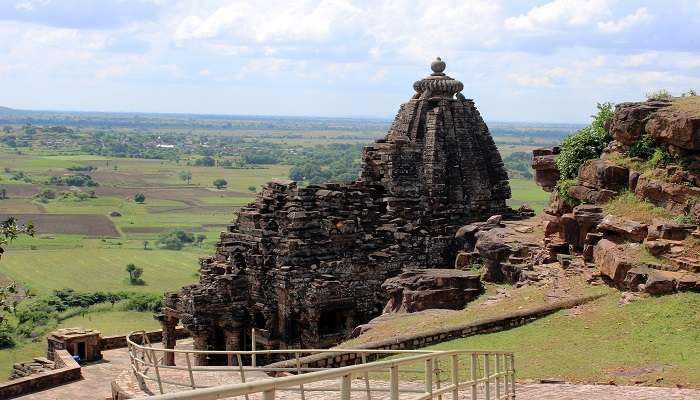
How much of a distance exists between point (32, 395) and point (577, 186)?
17696mm

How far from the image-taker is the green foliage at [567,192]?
2933 centimetres

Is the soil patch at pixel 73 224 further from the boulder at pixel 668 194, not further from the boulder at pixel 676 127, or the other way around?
the boulder at pixel 676 127

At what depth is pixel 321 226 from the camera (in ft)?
105

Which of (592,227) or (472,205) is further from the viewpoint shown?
(472,205)

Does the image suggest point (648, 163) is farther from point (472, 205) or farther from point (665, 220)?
point (472, 205)

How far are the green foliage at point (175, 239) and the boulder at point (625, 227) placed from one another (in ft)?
293

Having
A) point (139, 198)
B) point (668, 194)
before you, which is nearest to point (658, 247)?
point (668, 194)

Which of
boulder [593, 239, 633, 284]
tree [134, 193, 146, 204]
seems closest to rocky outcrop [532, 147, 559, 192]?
boulder [593, 239, 633, 284]

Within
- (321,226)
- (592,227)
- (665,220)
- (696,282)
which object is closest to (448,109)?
(321,226)

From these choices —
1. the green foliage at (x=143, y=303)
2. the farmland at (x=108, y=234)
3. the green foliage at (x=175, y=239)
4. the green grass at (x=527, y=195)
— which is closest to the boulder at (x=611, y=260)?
the farmland at (x=108, y=234)

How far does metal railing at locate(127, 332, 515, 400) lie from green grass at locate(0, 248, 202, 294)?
59324 millimetres

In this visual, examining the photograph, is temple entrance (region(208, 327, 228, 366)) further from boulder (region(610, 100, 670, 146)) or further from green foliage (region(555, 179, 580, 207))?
boulder (region(610, 100, 670, 146))

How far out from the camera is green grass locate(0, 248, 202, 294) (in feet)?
265

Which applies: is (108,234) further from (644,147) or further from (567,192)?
(644,147)
